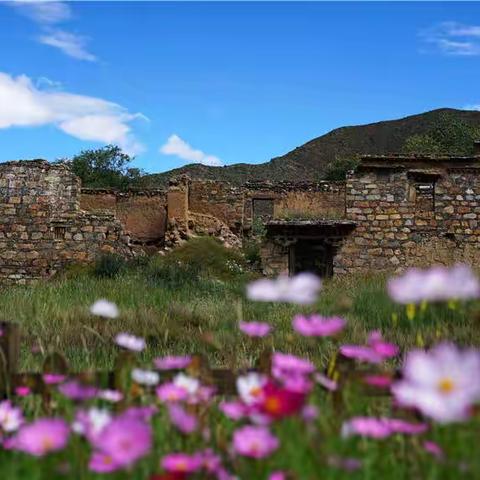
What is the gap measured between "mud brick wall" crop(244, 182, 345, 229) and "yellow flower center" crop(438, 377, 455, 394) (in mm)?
25387

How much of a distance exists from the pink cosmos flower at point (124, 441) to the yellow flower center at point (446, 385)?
700mm

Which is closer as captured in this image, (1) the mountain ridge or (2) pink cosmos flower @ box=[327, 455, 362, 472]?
(2) pink cosmos flower @ box=[327, 455, 362, 472]

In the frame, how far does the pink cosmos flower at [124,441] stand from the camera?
1.64m

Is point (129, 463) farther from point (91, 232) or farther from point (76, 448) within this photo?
point (91, 232)

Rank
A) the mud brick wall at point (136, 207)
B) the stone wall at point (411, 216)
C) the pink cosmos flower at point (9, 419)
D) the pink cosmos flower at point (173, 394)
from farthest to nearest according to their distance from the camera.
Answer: the mud brick wall at point (136, 207) → the stone wall at point (411, 216) → the pink cosmos flower at point (9, 419) → the pink cosmos flower at point (173, 394)

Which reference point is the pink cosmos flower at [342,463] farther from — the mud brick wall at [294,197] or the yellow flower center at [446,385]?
the mud brick wall at [294,197]

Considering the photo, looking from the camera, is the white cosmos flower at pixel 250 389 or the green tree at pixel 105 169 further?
the green tree at pixel 105 169

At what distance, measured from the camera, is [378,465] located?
2.26m

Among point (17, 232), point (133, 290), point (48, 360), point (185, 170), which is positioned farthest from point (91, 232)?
point (185, 170)

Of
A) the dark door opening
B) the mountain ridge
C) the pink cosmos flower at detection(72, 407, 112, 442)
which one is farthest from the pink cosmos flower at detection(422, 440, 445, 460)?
the mountain ridge

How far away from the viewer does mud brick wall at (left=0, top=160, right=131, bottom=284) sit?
17.9 m

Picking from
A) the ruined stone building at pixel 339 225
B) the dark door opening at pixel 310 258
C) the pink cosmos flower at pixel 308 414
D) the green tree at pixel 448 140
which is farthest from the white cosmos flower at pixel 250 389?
the green tree at pixel 448 140

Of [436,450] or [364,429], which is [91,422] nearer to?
[364,429]

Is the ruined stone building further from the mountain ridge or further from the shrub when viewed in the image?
the mountain ridge
